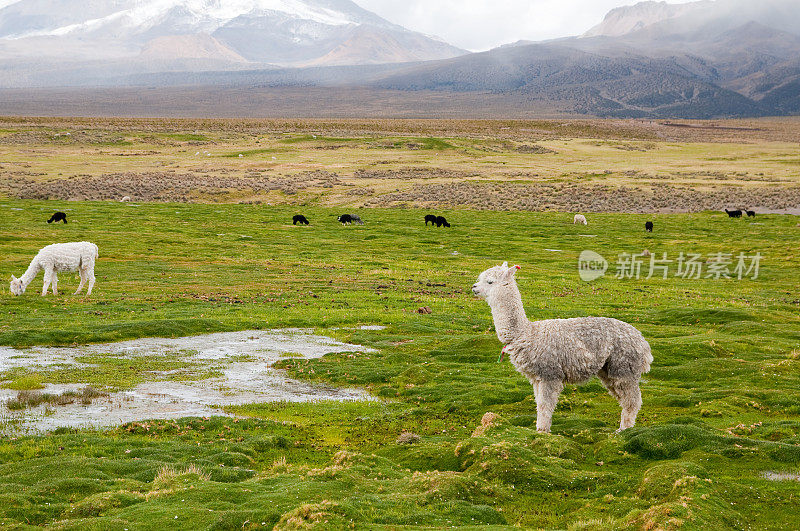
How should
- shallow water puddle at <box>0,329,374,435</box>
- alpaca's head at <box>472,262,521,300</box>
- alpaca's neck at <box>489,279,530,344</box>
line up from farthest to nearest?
shallow water puddle at <box>0,329,374,435</box>
alpaca's head at <box>472,262,521,300</box>
alpaca's neck at <box>489,279,530,344</box>

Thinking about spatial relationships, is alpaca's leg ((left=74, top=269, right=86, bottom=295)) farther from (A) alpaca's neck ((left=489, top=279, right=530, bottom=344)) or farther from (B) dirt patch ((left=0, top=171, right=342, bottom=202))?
(B) dirt patch ((left=0, top=171, right=342, bottom=202))

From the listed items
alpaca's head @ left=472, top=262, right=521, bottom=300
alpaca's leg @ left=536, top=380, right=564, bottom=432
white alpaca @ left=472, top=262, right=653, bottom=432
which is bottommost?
alpaca's leg @ left=536, top=380, right=564, bottom=432

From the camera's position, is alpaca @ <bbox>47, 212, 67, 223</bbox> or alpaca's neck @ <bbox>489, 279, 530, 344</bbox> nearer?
alpaca's neck @ <bbox>489, 279, 530, 344</bbox>

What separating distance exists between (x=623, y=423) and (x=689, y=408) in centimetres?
334

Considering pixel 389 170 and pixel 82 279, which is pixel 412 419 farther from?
pixel 389 170

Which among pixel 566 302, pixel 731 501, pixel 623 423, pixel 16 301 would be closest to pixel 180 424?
pixel 623 423

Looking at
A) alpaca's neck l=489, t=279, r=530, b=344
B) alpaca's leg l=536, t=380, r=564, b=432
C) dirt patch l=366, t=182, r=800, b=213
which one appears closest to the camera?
alpaca's leg l=536, t=380, r=564, b=432

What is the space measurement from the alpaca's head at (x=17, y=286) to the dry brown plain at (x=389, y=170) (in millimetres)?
49567

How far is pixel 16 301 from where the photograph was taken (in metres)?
29.5

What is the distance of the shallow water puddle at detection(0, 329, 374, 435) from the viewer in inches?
627
